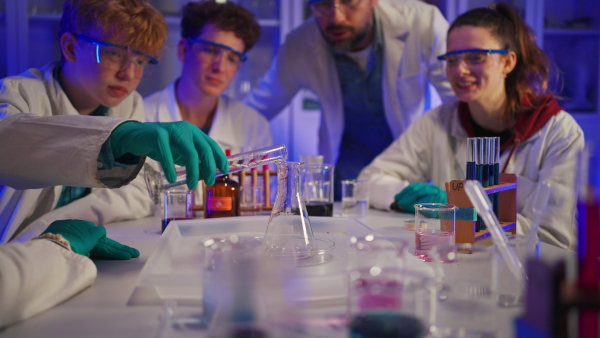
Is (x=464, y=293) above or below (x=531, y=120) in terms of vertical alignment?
below

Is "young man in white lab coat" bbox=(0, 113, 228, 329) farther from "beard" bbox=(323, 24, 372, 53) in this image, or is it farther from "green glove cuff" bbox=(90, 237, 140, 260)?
"beard" bbox=(323, 24, 372, 53)

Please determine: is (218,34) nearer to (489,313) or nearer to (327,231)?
(327,231)

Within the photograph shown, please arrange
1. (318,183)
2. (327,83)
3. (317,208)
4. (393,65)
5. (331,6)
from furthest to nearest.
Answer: (327,83), (393,65), (331,6), (318,183), (317,208)

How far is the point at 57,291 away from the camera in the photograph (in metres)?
0.83

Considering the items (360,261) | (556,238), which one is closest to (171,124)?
(360,261)

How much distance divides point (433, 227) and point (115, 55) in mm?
1225

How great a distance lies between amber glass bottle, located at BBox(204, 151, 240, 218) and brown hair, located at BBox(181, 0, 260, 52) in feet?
3.66

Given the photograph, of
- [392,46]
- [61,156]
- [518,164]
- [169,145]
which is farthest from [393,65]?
[61,156]

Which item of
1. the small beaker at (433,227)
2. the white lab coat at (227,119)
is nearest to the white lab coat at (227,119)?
the white lab coat at (227,119)

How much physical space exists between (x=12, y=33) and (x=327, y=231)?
3.04 meters

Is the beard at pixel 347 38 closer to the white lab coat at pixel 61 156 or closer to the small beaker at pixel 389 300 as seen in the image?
the white lab coat at pixel 61 156

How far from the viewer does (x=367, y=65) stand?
2.82 metres

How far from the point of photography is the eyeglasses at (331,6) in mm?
2533

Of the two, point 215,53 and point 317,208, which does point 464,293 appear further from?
point 215,53
